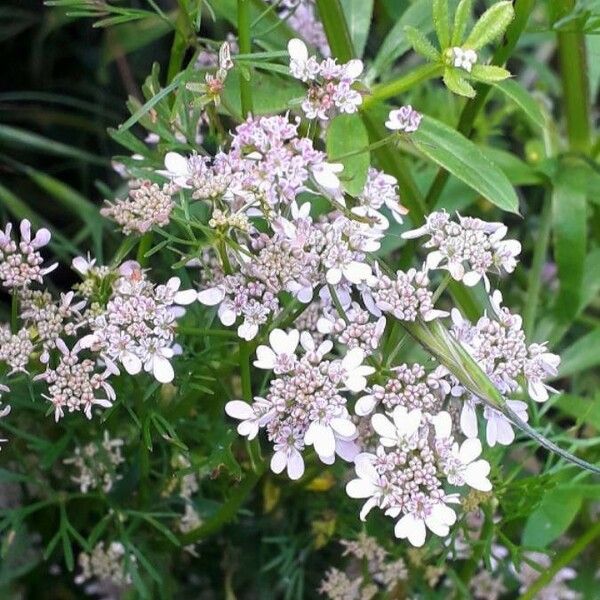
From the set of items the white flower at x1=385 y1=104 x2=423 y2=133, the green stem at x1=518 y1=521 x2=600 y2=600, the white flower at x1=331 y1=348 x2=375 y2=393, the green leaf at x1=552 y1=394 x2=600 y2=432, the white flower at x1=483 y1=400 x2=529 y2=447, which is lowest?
the green stem at x1=518 y1=521 x2=600 y2=600

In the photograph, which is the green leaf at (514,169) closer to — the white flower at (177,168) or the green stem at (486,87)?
the green stem at (486,87)

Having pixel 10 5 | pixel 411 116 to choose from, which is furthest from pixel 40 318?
pixel 10 5

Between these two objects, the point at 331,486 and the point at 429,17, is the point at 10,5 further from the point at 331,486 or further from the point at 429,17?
the point at 331,486

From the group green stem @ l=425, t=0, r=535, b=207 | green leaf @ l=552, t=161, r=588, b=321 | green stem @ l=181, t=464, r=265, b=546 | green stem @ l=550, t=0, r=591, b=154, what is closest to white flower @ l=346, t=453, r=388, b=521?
green stem @ l=181, t=464, r=265, b=546

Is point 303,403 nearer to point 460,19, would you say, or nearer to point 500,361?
point 500,361

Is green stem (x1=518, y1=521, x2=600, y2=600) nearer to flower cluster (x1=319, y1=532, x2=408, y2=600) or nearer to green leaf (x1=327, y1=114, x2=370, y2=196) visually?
flower cluster (x1=319, y1=532, x2=408, y2=600)

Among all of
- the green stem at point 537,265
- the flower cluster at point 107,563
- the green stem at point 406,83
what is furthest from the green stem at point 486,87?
the flower cluster at point 107,563
